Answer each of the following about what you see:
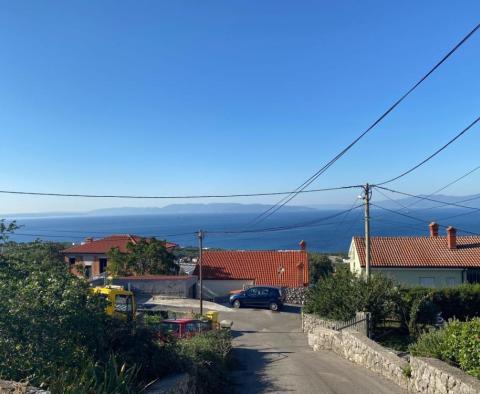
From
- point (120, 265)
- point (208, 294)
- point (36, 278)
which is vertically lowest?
point (208, 294)

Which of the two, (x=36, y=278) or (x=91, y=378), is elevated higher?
(x=36, y=278)

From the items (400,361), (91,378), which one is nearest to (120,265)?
(400,361)

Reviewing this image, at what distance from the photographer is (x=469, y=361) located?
7.89 metres

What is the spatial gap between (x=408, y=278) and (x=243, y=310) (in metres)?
13.2

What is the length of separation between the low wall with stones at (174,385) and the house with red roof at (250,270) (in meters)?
31.7

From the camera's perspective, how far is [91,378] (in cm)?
519

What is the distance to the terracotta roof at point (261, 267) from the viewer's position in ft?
131

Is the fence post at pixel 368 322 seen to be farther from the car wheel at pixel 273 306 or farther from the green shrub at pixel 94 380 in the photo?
the car wheel at pixel 273 306

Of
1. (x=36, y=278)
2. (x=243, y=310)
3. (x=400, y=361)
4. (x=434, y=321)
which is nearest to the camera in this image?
(x=36, y=278)

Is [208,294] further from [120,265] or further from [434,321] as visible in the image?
[434,321]

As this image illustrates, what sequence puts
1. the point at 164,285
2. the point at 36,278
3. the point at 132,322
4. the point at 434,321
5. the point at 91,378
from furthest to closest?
the point at 164,285 < the point at 434,321 < the point at 132,322 < the point at 36,278 < the point at 91,378

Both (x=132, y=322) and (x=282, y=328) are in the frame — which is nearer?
(x=132, y=322)

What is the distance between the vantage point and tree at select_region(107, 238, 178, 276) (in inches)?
1549

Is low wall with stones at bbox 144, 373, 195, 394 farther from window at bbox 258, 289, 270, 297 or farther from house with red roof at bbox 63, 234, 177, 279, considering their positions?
house with red roof at bbox 63, 234, 177, 279
